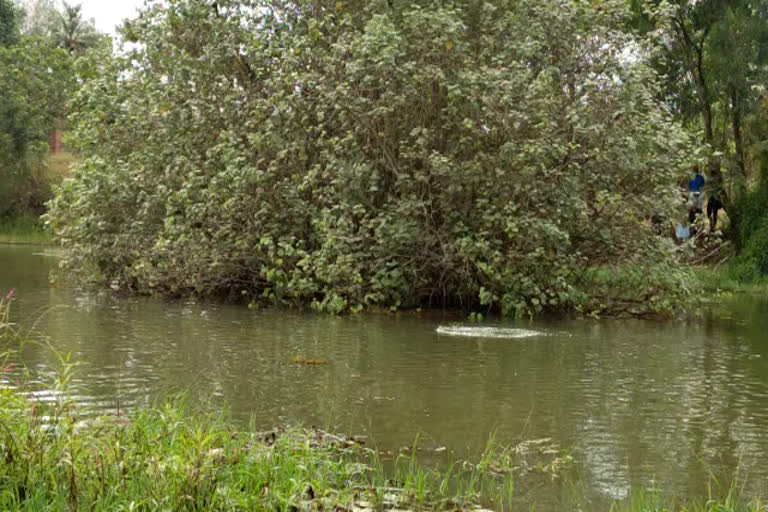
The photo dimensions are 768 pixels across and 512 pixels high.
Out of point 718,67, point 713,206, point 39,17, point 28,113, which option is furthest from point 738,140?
point 39,17

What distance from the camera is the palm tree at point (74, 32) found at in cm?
6494

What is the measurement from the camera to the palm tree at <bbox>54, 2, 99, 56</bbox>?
64.9m

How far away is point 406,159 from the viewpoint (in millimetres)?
15484

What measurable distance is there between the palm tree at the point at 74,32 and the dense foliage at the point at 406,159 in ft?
168

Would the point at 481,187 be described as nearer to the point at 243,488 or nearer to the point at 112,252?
the point at 112,252

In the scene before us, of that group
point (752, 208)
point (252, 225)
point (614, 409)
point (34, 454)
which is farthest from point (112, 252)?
point (752, 208)

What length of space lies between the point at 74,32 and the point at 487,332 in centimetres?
5996

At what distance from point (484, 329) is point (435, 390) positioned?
189 inches

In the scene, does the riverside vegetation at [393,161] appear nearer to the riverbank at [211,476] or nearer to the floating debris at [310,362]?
the floating debris at [310,362]

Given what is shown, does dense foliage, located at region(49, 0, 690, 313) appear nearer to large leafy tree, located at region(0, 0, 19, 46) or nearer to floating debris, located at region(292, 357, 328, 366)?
floating debris, located at region(292, 357, 328, 366)

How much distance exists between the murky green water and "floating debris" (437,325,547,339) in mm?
165

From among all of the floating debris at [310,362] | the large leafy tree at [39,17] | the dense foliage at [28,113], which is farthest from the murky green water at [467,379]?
the large leafy tree at [39,17]

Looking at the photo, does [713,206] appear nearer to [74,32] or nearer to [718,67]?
[718,67]

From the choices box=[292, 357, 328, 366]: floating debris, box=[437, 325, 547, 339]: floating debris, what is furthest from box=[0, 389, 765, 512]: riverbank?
box=[437, 325, 547, 339]: floating debris
